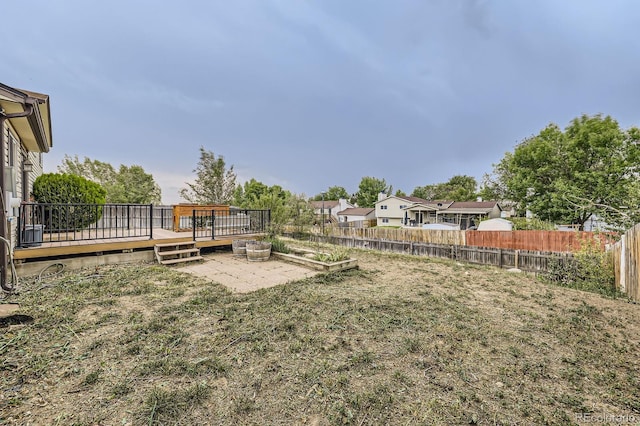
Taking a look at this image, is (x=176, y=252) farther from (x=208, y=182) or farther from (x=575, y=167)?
(x=575, y=167)

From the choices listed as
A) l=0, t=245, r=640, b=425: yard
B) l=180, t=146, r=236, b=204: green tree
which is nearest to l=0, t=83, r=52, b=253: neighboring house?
l=0, t=245, r=640, b=425: yard

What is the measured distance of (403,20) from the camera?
10.5 meters

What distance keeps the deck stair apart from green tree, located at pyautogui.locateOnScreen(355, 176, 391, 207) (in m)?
43.8

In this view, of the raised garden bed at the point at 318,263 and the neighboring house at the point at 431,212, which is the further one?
the neighboring house at the point at 431,212

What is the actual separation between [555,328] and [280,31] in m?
12.8

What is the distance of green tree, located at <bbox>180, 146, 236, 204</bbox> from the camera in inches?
800

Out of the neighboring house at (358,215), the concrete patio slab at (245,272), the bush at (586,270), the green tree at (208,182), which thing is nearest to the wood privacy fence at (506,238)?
the bush at (586,270)

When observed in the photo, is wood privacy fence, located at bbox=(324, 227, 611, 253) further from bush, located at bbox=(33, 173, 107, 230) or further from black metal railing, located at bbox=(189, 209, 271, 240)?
bush, located at bbox=(33, 173, 107, 230)

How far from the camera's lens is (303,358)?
8.38 ft

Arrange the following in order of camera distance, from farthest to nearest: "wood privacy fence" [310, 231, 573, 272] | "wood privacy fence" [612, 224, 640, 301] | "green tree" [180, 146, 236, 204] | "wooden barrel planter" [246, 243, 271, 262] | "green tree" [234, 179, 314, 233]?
1. "green tree" [180, 146, 236, 204]
2. "green tree" [234, 179, 314, 233]
3. "wood privacy fence" [310, 231, 573, 272]
4. "wooden barrel planter" [246, 243, 271, 262]
5. "wood privacy fence" [612, 224, 640, 301]

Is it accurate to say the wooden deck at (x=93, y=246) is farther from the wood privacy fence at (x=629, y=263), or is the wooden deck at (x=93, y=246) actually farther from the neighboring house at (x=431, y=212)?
the neighboring house at (x=431, y=212)

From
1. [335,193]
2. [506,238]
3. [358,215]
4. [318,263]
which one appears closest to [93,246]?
[318,263]

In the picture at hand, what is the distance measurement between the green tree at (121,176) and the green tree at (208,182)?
4441mm

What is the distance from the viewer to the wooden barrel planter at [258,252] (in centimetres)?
688
